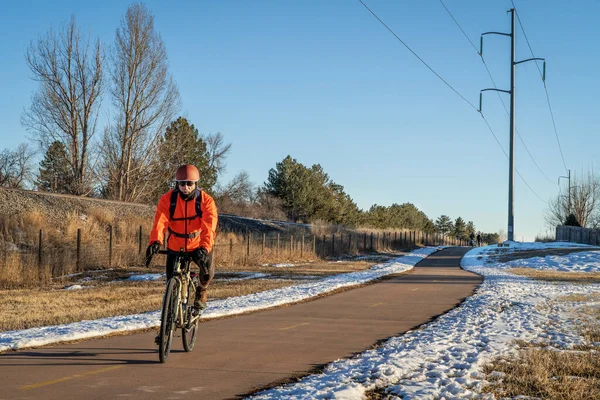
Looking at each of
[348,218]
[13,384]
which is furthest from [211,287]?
[348,218]

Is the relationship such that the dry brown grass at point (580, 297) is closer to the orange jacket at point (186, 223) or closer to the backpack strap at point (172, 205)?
the orange jacket at point (186, 223)

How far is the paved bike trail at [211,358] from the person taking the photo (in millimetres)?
6590

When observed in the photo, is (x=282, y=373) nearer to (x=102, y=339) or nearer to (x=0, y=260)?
(x=102, y=339)

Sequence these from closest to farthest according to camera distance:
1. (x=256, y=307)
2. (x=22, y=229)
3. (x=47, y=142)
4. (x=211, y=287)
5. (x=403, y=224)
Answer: (x=256, y=307) → (x=211, y=287) → (x=22, y=229) → (x=47, y=142) → (x=403, y=224)

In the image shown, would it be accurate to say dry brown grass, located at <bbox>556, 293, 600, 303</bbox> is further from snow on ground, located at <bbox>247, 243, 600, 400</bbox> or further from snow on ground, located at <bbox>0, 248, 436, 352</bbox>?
snow on ground, located at <bbox>0, 248, 436, 352</bbox>

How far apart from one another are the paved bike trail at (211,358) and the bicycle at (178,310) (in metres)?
0.22

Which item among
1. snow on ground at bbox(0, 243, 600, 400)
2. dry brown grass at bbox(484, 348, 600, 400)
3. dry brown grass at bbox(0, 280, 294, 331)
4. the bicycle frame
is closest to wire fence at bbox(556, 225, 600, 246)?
snow on ground at bbox(0, 243, 600, 400)

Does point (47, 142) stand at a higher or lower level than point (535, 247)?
higher

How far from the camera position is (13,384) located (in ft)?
21.9

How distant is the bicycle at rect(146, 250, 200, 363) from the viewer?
25.1ft

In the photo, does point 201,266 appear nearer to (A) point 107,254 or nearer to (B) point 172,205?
(B) point 172,205

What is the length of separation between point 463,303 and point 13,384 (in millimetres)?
11717

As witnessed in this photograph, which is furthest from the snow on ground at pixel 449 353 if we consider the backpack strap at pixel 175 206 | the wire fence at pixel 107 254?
the wire fence at pixel 107 254

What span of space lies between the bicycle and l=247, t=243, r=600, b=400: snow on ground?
1.74 meters
